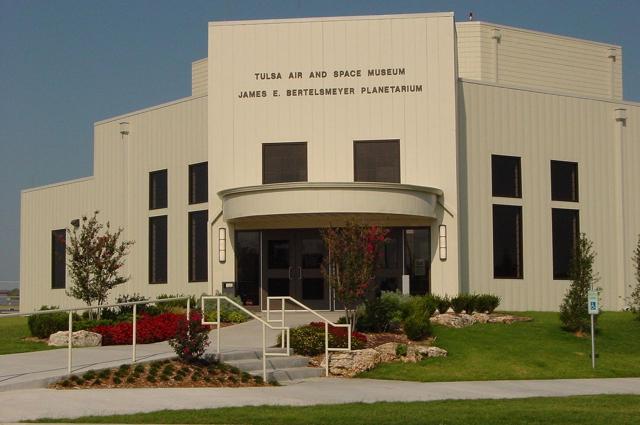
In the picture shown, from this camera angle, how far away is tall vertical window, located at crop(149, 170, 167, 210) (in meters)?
36.3

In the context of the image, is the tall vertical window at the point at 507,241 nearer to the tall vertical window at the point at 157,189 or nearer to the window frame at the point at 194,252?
the window frame at the point at 194,252

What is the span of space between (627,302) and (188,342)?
21.2 meters

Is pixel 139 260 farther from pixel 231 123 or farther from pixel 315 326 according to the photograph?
pixel 315 326

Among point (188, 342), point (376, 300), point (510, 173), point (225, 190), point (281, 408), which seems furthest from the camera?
point (510, 173)

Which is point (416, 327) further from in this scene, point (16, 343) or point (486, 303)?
point (16, 343)

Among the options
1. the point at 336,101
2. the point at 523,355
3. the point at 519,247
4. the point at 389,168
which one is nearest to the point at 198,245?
the point at 336,101

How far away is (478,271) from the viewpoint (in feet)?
105

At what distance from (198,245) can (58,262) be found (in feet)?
33.0

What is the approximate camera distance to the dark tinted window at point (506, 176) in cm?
3294

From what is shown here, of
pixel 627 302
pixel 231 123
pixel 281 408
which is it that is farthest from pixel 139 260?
pixel 281 408

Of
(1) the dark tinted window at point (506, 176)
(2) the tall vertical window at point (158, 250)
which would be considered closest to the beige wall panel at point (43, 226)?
(2) the tall vertical window at point (158, 250)

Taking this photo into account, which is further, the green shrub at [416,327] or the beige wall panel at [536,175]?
the beige wall panel at [536,175]

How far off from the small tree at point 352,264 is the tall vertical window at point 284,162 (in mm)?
8452

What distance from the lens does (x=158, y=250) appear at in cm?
3612
